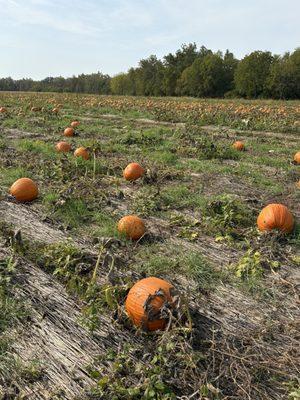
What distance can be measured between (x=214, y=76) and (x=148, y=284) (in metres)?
53.9

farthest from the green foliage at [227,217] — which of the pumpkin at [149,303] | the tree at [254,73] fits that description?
the tree at [254,73]

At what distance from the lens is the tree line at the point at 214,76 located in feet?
149

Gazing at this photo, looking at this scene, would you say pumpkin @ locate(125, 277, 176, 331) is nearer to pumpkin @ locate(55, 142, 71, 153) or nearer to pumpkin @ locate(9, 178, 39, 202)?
pumpkin @ locate(9, 178, 39, 202)

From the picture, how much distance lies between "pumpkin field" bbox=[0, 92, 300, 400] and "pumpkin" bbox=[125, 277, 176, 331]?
11 mm

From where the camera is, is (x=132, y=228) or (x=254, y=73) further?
(x=254, y=73)

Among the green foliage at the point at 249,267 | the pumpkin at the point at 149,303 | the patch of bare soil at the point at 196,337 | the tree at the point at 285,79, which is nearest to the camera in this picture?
the patch of bare soil at the point at 196,337

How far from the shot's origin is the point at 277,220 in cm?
490

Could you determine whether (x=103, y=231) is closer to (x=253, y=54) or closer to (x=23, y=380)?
(x=23, y=380)

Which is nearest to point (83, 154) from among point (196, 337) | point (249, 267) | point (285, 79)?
point (249, 267)

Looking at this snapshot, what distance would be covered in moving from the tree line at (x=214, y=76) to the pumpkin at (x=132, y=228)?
146 feet

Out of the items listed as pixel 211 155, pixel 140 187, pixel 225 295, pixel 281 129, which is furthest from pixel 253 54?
pixel 225 295

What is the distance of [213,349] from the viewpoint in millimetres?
2990

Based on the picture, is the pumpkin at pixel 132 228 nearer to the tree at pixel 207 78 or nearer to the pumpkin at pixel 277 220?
the pumpkin at pixel 277 220

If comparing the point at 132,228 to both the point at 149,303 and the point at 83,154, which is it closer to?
the point at 149,303
